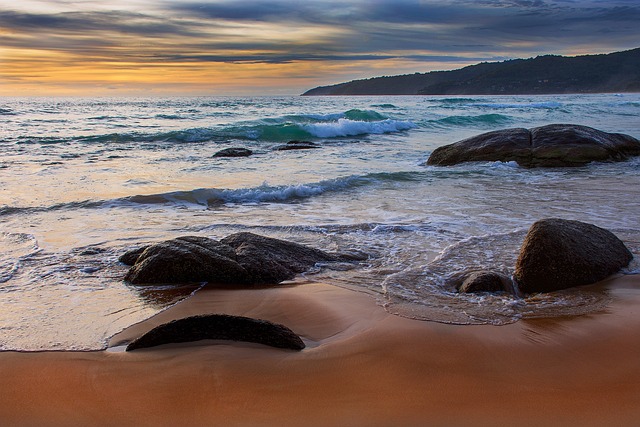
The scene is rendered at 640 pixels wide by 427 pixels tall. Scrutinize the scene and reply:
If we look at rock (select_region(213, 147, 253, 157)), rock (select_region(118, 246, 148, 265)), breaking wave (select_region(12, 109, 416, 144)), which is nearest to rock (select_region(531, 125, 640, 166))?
rock (select_region(213, 147, 253, 157))

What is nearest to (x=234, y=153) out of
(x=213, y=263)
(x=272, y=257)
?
(x=272, y=257)

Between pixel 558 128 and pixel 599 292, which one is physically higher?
pixel 558 128

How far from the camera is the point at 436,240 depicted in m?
6.15

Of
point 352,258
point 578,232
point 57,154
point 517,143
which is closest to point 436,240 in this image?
point 352,258

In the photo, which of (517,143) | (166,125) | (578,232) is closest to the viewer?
(578,232)

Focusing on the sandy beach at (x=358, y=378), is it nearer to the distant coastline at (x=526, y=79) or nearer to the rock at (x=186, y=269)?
the rock at (x=186, y=269)

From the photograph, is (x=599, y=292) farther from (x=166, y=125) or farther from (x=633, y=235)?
(x=166, y=125)

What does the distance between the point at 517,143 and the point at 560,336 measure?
10.2 meters

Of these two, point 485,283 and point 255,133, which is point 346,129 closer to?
point 255,133

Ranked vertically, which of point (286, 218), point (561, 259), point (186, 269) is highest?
point (561, 259)

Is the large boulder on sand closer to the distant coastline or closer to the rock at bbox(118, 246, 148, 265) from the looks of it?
the rock at bbox(118, 246, 148, 265)

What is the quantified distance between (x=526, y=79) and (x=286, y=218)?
117 meters

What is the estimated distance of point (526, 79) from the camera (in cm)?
11412

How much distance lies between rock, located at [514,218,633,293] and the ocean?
175 millimetres
